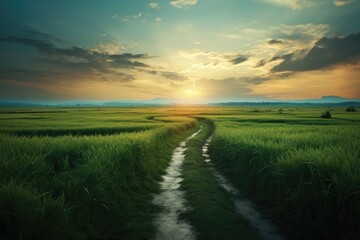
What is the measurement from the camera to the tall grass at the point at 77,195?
561 centimetres

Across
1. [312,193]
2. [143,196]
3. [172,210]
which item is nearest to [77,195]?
[172,210]

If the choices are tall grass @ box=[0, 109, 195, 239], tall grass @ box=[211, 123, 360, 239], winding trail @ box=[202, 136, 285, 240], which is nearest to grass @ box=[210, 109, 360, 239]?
tall grass @ box=[211, 123, 360, 239]

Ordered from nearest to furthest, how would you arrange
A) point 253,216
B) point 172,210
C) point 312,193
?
point 312,193, point 253,216, point 172,210

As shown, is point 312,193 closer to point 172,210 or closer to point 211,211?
point 211,211

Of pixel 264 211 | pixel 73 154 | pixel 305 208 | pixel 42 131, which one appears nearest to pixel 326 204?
pixel 305 208

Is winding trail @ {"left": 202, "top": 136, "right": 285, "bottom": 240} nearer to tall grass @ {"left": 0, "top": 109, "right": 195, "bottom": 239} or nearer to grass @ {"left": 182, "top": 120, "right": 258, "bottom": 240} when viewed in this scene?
grass @ {"left": 182, "top": 120, "right": 258, "bottom": 240}

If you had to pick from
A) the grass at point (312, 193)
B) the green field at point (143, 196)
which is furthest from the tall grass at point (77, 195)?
the grass at point (312, 193)

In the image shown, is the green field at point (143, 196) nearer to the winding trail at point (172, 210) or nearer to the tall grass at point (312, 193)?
the tall grass at point (312, 193)

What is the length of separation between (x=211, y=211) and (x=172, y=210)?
1.42 metres

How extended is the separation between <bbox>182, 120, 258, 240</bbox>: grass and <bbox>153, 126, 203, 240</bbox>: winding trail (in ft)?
0.94

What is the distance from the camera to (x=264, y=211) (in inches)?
363

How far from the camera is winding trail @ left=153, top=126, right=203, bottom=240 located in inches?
301

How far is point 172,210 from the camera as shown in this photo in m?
9.54

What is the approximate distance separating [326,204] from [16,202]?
23.7 feet
